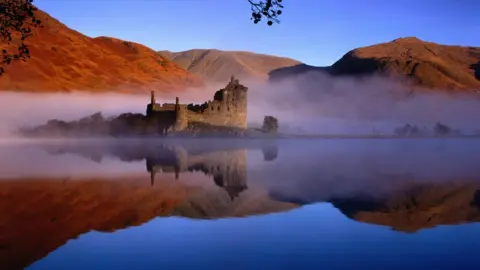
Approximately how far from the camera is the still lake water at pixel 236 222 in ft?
28.4

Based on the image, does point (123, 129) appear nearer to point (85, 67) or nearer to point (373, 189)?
point (85, 67)

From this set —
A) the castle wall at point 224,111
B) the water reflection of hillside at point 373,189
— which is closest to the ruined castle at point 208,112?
the castle wall at point 224,111

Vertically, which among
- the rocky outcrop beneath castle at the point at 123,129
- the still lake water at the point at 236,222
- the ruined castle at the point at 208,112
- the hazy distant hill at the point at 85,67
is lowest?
the still lake water at the point at 236,222

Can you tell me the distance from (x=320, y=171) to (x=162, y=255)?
17080 mm

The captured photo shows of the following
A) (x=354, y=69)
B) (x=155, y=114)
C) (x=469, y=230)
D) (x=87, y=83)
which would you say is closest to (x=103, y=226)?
(x=469, y=230)

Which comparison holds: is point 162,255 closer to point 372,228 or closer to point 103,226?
point 103,226

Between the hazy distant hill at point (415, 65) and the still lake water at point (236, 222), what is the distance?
139 metres

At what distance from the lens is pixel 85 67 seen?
108 meters

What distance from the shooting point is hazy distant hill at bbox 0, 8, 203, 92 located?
95.6 m

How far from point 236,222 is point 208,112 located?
205ft

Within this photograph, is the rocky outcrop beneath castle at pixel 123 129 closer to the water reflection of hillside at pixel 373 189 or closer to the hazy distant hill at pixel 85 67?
the hazy distant hill at pixel 85 67

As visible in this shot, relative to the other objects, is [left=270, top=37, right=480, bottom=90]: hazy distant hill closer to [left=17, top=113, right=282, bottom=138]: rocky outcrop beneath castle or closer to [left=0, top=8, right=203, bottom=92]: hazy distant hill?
[left=0, top=8, right=203, bottom=92]: hazy distant hill

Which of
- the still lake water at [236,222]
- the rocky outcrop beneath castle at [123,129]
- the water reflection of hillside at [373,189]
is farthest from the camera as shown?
the rocky outcrop beneath castle at [123,129]

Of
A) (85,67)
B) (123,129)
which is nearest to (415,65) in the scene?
(85,67)
